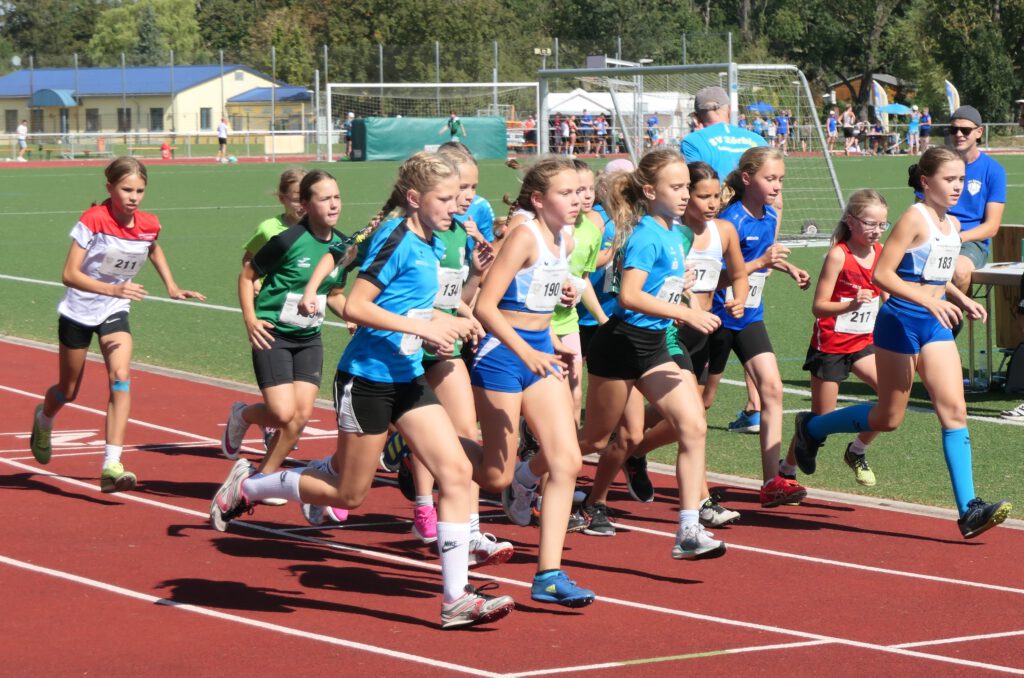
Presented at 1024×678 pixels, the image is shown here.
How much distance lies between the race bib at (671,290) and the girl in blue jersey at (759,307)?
71cm

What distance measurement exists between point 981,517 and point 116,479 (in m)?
4.47

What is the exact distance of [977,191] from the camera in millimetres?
11688

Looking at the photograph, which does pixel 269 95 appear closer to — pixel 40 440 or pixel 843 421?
pixel 40 440

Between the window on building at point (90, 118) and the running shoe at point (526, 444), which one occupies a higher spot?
the window on building at point (90, 118)

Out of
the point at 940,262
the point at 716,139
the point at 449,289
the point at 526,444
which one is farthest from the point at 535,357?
the point at 716,139

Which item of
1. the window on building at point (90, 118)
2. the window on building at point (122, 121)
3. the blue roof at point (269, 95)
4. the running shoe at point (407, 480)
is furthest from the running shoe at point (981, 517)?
the window on building at point (90, 118)

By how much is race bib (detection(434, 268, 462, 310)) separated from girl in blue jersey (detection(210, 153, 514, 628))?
1.31 ft

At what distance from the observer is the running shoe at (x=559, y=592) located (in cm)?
631

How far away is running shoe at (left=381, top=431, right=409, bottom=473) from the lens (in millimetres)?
9086

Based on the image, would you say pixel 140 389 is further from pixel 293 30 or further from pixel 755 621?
pixel 293 30

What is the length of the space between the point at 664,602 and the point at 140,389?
6966 millimetres

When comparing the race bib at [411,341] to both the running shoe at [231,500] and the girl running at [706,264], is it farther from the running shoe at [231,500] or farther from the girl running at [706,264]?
the girl running at [706,264]

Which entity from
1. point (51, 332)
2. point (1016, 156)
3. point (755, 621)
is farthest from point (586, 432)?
point (1016, 156)

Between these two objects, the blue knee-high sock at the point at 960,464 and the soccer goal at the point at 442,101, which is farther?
the soccer goal at the point at 442,101
